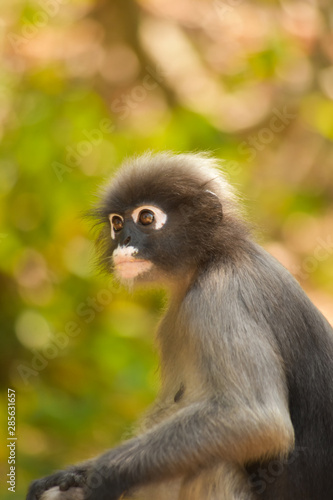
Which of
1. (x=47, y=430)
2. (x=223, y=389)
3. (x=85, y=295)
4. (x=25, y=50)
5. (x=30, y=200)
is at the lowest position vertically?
(x=223, y=389)

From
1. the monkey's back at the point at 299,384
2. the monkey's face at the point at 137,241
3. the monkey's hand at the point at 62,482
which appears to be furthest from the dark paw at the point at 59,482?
the monkey's face at the point at 137,241

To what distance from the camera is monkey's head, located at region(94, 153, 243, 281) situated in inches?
192

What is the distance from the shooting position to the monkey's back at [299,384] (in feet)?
14.9

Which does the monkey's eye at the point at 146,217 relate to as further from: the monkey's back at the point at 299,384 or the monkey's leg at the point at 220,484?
the monkey's leg at the point at 220,484

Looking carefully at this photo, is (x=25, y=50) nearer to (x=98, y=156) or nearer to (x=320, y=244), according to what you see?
(x=98, y=156)

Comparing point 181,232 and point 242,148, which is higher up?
point 242,148

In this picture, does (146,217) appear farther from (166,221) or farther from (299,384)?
(299,384)

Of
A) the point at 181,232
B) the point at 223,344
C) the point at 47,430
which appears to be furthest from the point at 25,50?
the point at 223,344

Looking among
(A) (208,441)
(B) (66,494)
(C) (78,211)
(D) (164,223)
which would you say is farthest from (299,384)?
(C) (78,211)

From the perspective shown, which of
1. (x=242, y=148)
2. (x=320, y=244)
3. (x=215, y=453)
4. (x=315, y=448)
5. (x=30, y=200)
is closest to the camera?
(x=215, y=453)

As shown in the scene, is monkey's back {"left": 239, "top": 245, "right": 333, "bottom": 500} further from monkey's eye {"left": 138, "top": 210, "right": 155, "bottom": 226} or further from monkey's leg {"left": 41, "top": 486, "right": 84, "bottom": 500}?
monkey's leg {"left": 41, "top": 486, "right": 84, "bottom": 500}

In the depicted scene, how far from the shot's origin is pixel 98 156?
7984 millimetres

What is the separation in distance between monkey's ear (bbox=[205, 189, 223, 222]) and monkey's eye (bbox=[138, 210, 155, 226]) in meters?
0.39

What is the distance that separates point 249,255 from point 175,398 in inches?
43.7
